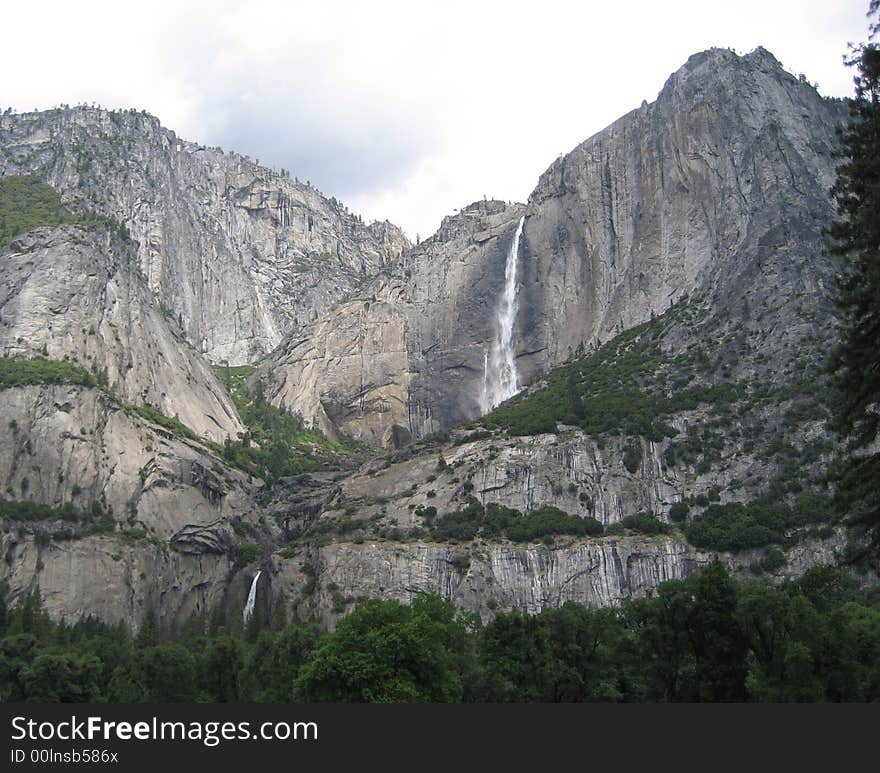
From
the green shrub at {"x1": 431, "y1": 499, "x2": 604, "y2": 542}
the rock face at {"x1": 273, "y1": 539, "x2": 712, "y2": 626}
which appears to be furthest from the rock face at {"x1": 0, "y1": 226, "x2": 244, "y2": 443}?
the green shrub at {"x1": 431, "y1": 499, "x2": 604, "y2": 542}

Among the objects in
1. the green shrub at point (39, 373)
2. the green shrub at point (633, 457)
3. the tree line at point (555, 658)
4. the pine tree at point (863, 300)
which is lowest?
the tree line at point (555, 658)

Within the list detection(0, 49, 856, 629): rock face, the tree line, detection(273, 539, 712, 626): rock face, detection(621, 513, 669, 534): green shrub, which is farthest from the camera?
detection(0, 49, 856, 629): rock face

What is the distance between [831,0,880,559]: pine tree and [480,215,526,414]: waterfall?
119 metres

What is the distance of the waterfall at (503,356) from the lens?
156 metres

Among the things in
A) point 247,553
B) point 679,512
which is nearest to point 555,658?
point 679,512

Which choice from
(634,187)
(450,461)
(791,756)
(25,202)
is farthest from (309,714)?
(25,202)

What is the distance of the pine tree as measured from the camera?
31828mm

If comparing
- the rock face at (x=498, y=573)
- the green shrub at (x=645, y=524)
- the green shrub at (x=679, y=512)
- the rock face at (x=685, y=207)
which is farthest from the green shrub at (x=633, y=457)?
the rock face at (x=685, y=207)

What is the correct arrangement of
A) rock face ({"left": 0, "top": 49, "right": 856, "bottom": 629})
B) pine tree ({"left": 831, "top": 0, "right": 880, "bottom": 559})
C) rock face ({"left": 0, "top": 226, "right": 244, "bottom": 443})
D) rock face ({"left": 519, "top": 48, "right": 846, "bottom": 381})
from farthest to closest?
rock face ({"left": 0, "top": 226, "right": 244, "bottom": 443}) < rock face ({"left": 519, "top": 48, "right": 846, "bottom": 381}) < rock face ({"left": 0, "top": 49, "right": 856, "bottom": 629}) < pine tree ({"left": 831, "top": 0, "right": 880, "bottom": 559})

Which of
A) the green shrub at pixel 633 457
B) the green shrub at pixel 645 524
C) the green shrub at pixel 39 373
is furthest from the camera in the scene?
the green shrub at pixel 39 373

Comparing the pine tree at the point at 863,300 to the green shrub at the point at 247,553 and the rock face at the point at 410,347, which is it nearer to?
the green shrub at the point at 247,553

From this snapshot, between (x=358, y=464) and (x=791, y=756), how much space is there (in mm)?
110884

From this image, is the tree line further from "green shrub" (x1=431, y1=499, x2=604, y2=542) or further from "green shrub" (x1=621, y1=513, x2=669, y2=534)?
"green shrub" (x1=431, y1=499, x2=604, y2=542)

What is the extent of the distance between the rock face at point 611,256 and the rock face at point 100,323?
25429 mm
